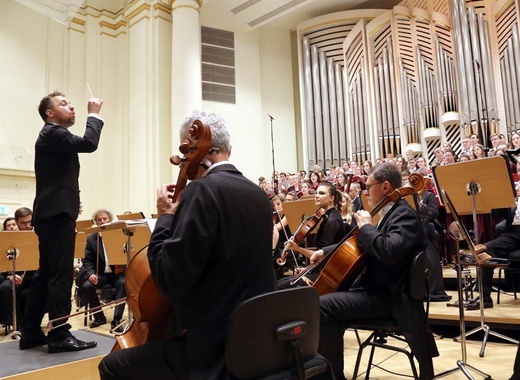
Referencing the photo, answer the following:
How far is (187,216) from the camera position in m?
1.53

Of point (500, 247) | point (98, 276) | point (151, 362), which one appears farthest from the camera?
point (98, 276)

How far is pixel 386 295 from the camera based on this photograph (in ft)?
8.54

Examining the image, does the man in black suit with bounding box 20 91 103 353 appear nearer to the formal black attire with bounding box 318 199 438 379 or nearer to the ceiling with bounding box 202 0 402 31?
the formal black attire with bounding box 318 199 438 379

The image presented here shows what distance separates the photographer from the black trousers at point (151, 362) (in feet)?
5.35

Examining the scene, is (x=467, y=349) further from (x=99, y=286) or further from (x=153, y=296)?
(x=99, y=286)

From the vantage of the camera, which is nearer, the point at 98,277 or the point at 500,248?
the point at 500,248

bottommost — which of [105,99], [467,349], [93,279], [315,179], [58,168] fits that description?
[467,349]

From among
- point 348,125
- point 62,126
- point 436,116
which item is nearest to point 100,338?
A: point 62,126

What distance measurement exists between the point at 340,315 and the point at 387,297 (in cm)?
27

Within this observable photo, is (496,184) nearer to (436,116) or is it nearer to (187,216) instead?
(187,216)

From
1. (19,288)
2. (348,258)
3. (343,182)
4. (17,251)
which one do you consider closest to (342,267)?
(348,258)

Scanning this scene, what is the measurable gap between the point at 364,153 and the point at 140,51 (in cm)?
533

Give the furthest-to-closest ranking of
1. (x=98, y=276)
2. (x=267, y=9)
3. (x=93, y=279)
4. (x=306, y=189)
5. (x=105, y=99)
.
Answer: (x=267, y=9), (x=105, y=99), (x=306, y=189), (x=98, y=276), (x=93, y=279)

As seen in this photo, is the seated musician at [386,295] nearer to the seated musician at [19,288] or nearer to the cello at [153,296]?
the cello at [153,296]
